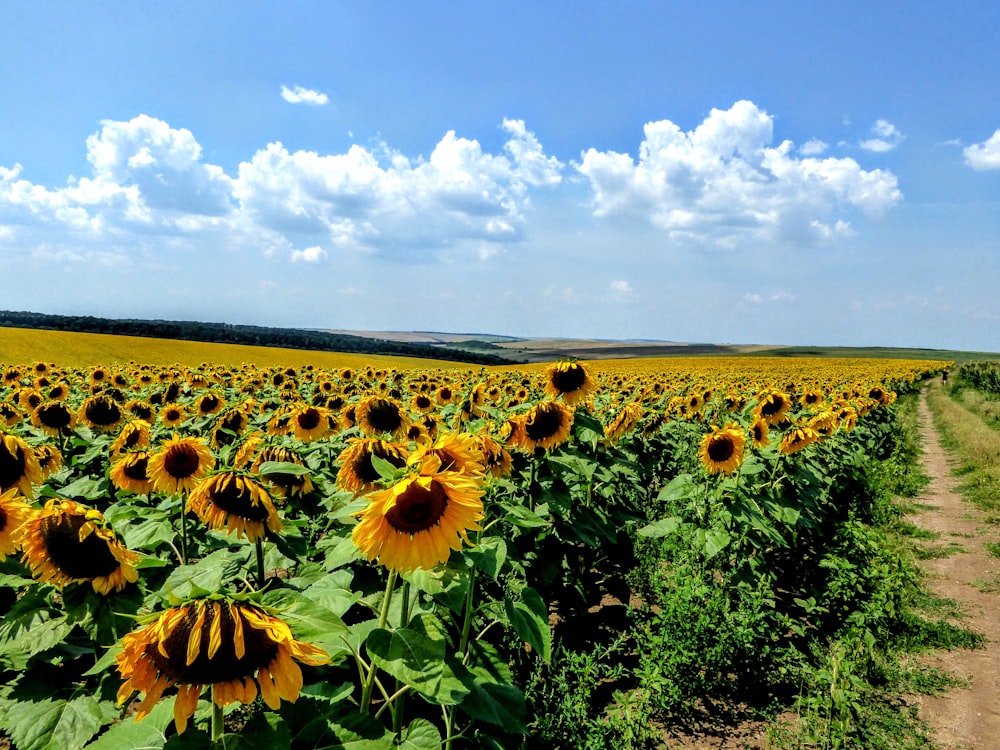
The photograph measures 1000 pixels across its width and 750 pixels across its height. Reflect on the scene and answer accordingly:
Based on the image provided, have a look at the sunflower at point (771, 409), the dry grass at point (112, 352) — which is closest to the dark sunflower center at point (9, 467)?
the sunflower at point (771, 409)

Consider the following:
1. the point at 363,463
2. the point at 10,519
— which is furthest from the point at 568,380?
the point at 10,519

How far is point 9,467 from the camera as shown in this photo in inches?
115

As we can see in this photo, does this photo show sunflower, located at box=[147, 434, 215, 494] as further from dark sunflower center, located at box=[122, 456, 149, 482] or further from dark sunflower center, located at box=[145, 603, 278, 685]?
dark sunflower center, located at box=[145, 603, 278, 685]

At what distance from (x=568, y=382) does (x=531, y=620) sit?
247 centimetres

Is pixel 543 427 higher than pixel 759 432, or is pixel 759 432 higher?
pixel 543 427

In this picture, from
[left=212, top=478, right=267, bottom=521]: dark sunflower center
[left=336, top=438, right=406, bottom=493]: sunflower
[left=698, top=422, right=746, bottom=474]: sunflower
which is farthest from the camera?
[left=698, top=422, right=746, bottom=474]: sunflower

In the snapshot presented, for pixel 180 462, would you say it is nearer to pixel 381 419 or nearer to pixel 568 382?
pixel 381 419

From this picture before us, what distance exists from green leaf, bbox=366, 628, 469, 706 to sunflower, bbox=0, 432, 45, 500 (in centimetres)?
248

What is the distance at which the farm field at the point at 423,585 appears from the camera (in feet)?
5.41

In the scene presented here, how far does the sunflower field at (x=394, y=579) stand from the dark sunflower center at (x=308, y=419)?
1cm

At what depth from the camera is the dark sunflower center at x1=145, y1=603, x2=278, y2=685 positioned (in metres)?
1.32

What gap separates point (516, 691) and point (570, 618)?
2893 mm

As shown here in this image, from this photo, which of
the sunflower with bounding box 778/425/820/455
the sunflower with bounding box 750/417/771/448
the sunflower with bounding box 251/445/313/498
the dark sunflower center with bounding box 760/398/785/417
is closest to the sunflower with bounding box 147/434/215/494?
the sunflower with bounding box 251/445/313/498

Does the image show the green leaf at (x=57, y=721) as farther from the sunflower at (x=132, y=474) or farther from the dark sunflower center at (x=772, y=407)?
the dark sunflower center at (x=772, y=407)
